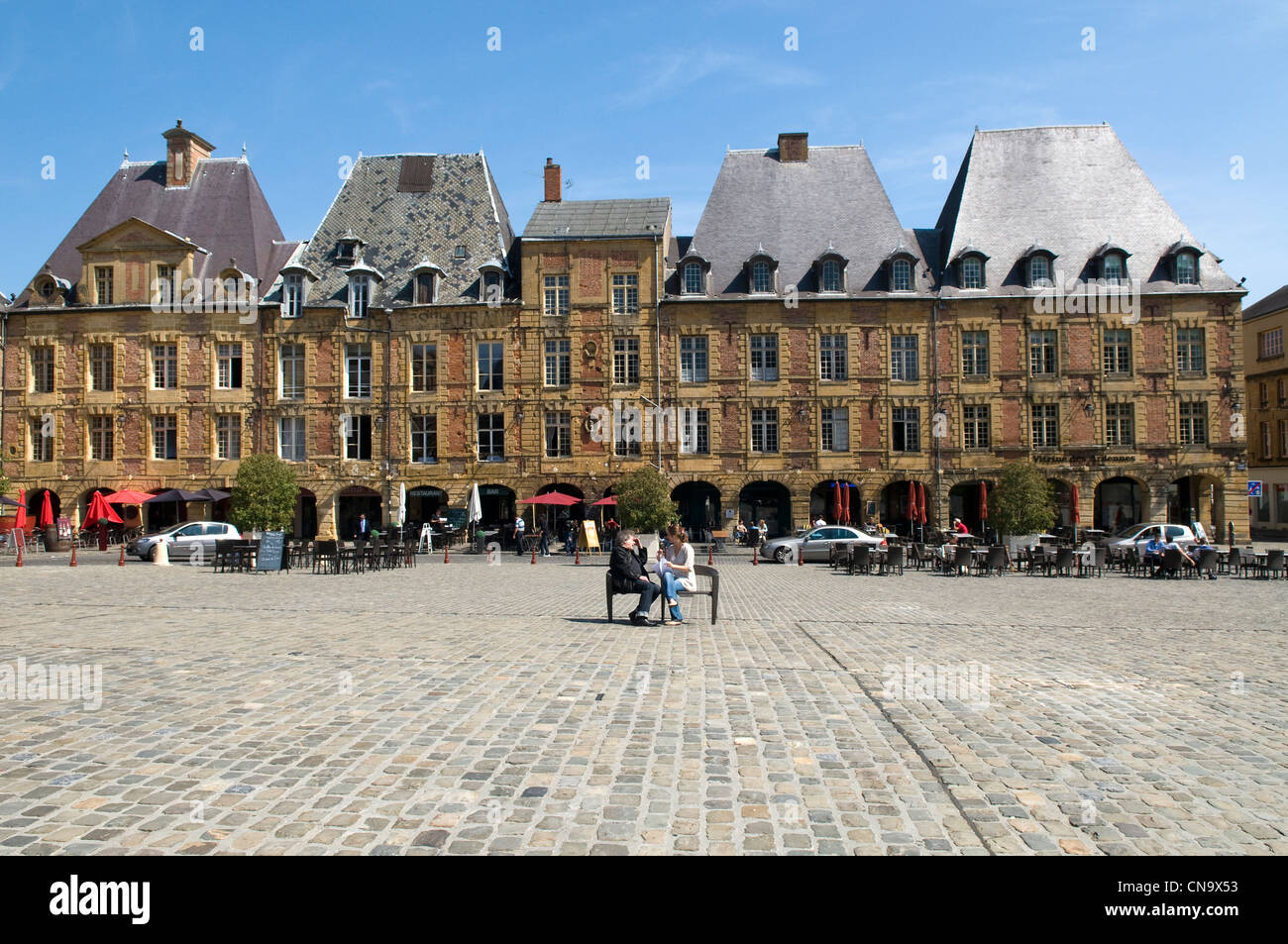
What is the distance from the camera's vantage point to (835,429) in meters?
39.2

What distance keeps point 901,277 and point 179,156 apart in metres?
34.0

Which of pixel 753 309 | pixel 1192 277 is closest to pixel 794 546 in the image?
Result: pixel 753 309

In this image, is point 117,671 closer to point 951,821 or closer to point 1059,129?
point 951,821

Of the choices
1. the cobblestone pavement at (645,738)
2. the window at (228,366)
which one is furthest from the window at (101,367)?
the cobblestone pavement at (645,738)

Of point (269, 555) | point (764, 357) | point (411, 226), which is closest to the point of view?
point (269, 555)

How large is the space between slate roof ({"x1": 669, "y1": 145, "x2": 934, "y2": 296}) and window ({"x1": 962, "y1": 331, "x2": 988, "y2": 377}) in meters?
2.71

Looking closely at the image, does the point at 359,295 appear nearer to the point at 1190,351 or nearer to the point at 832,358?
the point at 832,358

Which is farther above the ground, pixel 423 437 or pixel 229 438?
pixel 229 438

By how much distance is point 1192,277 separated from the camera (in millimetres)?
38438

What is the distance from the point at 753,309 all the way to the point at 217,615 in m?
29.6

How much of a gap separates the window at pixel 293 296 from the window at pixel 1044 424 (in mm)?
31586

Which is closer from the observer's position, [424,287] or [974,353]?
[974,353]

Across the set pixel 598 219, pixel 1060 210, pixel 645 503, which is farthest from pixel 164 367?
pixel 1060 210

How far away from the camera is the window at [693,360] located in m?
39.4
